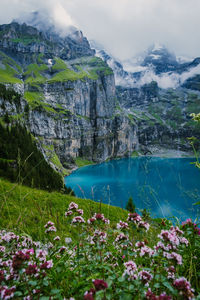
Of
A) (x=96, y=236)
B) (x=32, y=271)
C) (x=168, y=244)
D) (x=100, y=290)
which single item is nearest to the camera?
(x=100, y=290)

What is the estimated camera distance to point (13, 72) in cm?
18888

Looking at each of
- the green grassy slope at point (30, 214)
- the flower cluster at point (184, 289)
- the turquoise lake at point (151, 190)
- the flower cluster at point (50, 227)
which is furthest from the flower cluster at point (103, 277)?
the turquoise lake at point (151, 190)

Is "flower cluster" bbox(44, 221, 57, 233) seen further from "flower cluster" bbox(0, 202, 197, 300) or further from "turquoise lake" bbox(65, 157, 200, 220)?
"turquoise lake" bbox(65, 157, 200, 220)

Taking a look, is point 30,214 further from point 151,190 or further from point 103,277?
point 103,277

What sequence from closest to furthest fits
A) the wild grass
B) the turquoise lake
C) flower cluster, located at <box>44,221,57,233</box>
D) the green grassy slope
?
the wild grass
flower cluster, located at <box>44,221,57,233</box>
the green grassy slope
the turquoise lake

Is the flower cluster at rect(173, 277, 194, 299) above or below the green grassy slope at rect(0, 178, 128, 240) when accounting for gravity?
above

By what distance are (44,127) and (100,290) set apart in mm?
146754

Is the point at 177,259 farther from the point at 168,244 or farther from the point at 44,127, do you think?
the point at 44,127

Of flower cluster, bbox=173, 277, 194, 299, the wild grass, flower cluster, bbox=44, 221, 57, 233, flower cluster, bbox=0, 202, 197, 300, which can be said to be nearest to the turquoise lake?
Answer: flower cluster, bbox=44, 221, 57, 233

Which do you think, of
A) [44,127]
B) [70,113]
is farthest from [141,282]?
[70,113]

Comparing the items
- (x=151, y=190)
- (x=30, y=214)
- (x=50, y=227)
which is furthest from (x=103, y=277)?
(x=30, y=214)

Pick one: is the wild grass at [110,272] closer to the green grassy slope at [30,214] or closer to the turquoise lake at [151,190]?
the green grassy slope at [30,214]

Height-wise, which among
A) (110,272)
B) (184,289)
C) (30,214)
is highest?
(184,289)

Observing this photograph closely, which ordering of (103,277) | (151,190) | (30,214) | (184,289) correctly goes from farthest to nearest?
(30,214)
(151,190)
(103,277)
(184,289)
